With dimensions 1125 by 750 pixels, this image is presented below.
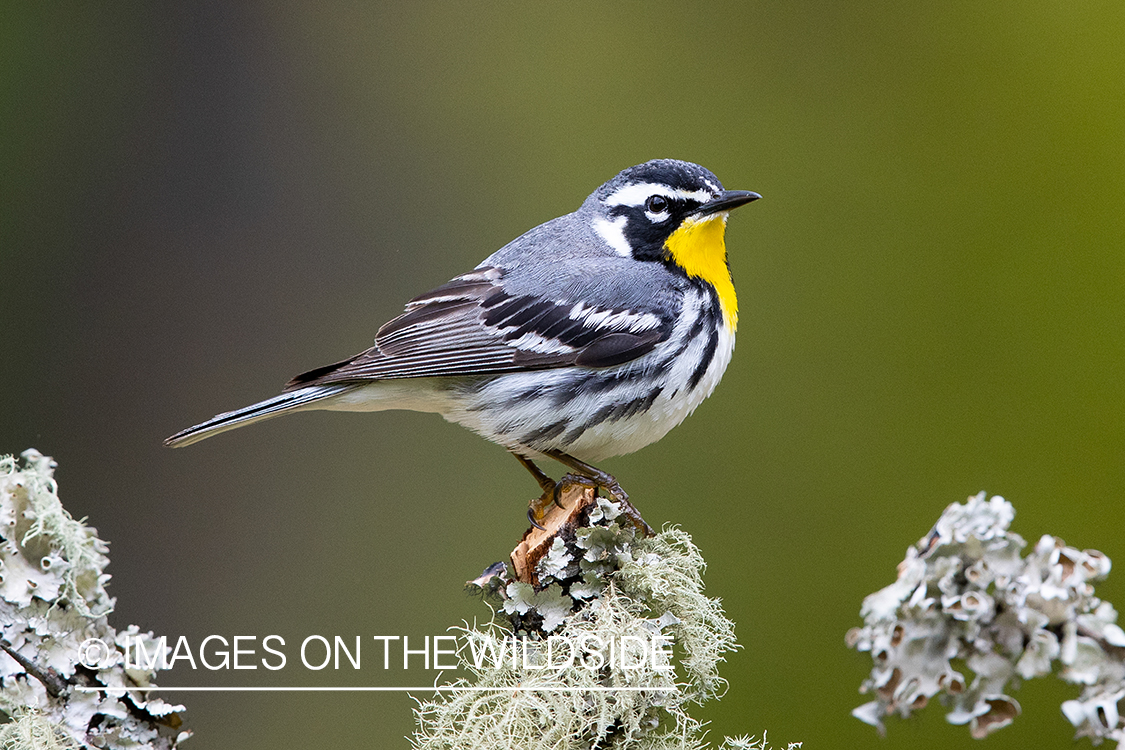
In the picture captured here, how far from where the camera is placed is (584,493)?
225 cm

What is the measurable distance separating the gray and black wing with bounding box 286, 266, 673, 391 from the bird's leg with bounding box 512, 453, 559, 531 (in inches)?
12.0

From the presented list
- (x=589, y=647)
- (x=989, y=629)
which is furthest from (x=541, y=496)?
(x=989, y=629)

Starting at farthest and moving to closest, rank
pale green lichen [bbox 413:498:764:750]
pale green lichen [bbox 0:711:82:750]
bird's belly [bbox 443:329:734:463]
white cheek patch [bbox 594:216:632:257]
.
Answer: white cheek patch [bbox 594:216:632:257], bird's belly [bbox 443:329:734:463], pale green lichen [bbox 413:498:764:750], pale green lichen [bbox 0:711:82:750]

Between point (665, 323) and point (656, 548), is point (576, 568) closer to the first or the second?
point (656, 548)

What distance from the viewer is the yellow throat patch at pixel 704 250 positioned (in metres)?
2.68

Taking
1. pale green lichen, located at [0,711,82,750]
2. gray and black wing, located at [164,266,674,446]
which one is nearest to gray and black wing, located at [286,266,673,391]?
gray and black wing, located at [164,266,674,446]

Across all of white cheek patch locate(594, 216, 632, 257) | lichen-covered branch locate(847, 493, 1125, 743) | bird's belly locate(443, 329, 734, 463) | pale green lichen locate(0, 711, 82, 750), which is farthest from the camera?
white cheek patch locate(594, 216, 632, 257)

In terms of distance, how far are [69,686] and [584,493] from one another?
1.10m

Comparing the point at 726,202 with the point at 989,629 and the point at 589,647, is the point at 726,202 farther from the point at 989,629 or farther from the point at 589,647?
the point at 989,629

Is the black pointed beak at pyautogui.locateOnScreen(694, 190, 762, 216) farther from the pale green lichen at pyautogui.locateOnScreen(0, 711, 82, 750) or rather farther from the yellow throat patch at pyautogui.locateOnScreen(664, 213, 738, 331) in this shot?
the pale green lichen at pyautogui.locateOnScreen(0, 711, 82, 750)

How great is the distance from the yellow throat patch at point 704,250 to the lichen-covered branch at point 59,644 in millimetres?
1623

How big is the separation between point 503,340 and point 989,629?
60.6 inches

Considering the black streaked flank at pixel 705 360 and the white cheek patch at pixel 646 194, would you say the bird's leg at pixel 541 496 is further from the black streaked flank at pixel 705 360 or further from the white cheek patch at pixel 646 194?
the white cheek patch at pixel 646 194

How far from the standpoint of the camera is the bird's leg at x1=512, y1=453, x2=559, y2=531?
93.9 inches
